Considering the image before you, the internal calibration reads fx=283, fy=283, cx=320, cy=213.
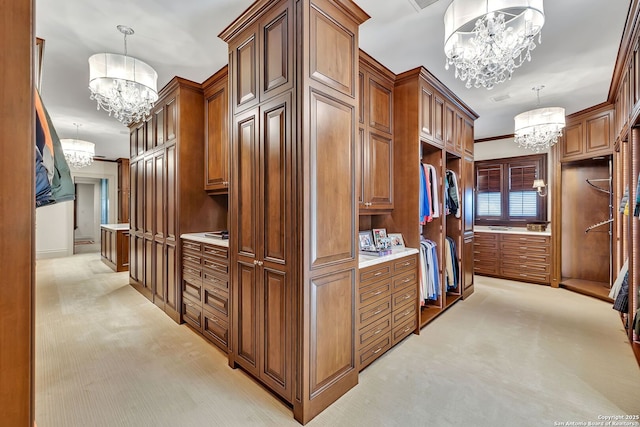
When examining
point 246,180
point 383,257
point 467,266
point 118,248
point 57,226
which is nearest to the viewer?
point 246,180

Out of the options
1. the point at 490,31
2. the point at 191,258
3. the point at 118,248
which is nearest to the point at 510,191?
the point at 490,31

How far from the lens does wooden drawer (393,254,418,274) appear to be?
2668mm

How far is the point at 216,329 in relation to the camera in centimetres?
272

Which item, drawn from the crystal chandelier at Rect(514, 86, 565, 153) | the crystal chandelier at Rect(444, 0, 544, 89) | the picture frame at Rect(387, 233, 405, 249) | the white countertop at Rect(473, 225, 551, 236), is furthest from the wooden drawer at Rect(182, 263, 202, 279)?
the white countertop at Rect(473, 225, 551, 236)

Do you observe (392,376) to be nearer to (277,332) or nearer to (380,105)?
(277,332)

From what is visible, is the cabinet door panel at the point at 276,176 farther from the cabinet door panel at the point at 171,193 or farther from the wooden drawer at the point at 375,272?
the cabinet door panel at the point at 171,193

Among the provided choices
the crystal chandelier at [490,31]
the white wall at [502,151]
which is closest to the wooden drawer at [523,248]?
the white wall at [502,151]

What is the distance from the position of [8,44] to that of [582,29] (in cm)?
363

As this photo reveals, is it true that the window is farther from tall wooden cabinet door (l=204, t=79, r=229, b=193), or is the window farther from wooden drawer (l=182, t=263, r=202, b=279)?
wooden drawer (l=182, t=263, r=202, b=279)

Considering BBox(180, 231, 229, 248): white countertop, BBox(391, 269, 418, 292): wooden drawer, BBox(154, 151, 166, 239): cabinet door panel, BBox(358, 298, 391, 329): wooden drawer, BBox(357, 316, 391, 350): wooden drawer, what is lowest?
BBox(357, 316, 391, 350): wooden drawer

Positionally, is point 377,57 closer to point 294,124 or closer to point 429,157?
point 429,157

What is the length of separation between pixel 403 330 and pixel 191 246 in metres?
2.38

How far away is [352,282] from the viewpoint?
2.14 metres

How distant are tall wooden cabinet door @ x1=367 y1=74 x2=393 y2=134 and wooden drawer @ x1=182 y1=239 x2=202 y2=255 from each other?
214cm
